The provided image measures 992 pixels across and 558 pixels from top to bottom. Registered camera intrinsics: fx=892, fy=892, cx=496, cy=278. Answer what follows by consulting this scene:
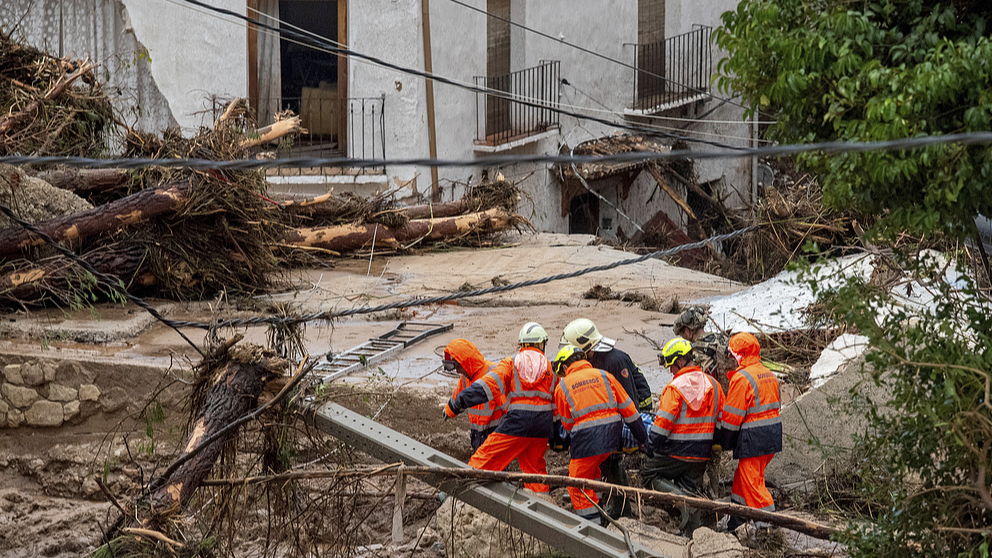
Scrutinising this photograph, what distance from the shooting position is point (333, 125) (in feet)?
54.4

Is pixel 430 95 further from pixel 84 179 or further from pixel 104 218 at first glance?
pixel 104 218

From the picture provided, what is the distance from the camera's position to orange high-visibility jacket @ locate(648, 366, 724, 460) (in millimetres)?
5633

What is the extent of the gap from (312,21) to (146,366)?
1045 centimetres

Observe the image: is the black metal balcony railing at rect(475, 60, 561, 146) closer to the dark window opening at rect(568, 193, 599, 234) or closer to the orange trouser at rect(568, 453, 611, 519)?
the dark window opening at rect(568, 193, 599, 234)

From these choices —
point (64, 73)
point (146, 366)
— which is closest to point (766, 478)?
point (146, 366)

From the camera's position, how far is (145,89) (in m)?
14.3

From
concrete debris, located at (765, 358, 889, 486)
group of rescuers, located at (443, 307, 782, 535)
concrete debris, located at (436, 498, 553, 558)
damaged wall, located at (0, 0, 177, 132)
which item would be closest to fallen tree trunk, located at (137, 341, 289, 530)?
concrete debris, located at (436, 498, 553, 558)

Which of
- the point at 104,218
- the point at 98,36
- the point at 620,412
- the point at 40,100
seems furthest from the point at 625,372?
the point at 98,36

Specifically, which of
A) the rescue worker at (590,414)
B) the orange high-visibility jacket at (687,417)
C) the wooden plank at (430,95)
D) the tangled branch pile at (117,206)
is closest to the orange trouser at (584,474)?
the rescue worker at (590,414)

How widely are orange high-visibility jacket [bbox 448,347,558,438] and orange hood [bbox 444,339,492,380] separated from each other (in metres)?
0.27

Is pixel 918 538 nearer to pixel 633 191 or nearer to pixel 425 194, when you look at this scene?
pixel 425 194

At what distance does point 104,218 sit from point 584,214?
12.9m

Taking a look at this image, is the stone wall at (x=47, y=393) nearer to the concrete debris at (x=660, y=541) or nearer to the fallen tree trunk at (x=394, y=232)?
the concrete debris at (x=660, y=541)

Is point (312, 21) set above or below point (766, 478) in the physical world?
above
